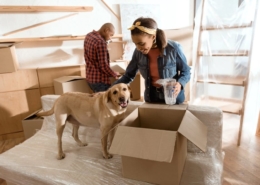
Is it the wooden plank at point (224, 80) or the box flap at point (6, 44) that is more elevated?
the box flap at point (6, 44)

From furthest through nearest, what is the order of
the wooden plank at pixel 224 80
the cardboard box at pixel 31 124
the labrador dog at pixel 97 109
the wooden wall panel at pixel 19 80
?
1. the wooden wall panel at pixel 19 80
2. the cardboard box at pixel 31 124
3. the wooden plank at pixel 224 80
4. the labrador dog at pixel 97 109

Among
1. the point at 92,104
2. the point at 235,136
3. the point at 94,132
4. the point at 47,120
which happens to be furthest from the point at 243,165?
the point at 47,120

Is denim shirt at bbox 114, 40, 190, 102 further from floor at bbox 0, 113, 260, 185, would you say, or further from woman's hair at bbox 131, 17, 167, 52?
floor at bbox 0, 113, 260, 185

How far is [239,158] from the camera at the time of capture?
73.5 inches

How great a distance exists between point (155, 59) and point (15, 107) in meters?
1.98

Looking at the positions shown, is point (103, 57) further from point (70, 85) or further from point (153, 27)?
point (153, 27)

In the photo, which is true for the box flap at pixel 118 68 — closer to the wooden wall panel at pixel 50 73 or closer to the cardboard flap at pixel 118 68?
the cardboard flap at pixel 118 68

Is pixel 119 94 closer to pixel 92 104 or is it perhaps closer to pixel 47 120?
pixel 92 104

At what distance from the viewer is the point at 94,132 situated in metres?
1.53

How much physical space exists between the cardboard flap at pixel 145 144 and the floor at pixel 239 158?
1.06m

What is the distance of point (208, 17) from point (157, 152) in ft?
6.15

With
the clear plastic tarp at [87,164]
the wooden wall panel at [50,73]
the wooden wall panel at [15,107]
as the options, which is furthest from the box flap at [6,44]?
the clear plastic tarp at [87,164]

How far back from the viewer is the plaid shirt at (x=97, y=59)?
2035 millimetres

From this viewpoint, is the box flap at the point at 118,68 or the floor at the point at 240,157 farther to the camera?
the box flap at the point at 118,68
